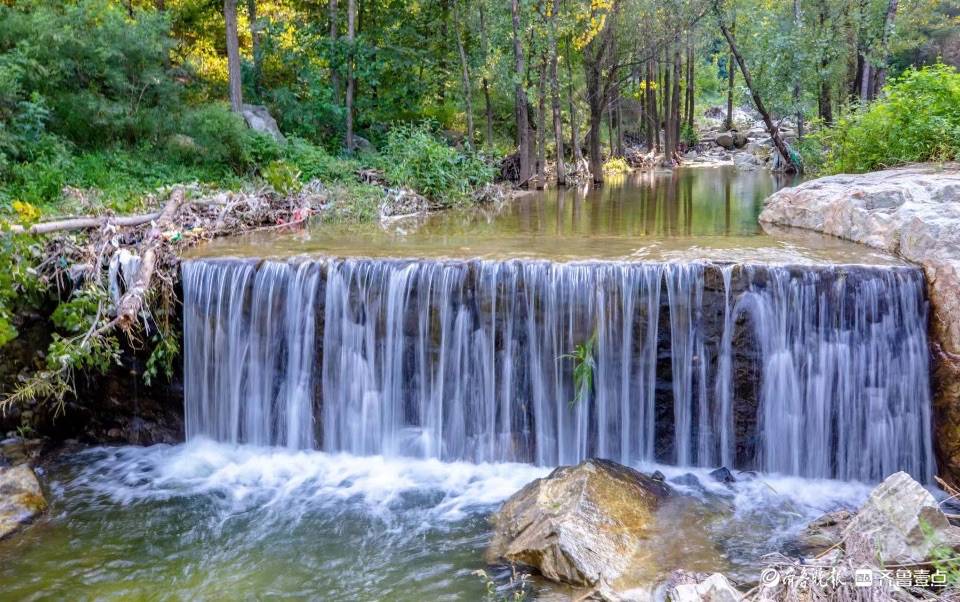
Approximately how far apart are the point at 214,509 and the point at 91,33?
1169 centimetres

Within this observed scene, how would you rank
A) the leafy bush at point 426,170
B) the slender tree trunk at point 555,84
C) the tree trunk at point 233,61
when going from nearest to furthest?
the leafy bush at point 426,170
the tree trunk at point 233,61
the slender tree trunk at point 555,84

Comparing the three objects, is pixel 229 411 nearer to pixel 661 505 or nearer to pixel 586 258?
pixel 586 258

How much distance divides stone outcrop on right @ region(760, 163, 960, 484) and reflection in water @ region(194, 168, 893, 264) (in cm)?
31

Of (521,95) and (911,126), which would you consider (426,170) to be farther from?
(911,126)

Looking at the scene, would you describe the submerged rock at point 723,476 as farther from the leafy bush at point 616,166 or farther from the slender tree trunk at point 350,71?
the leafy bush at point 616,166

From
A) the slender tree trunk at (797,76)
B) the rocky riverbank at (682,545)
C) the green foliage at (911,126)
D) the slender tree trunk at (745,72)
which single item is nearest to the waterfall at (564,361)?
the rocky riverbank at (682,545)

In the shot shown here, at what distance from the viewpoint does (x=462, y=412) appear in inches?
289

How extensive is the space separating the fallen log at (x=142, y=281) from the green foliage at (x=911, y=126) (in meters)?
9.99

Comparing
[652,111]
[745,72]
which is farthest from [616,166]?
[745,72]

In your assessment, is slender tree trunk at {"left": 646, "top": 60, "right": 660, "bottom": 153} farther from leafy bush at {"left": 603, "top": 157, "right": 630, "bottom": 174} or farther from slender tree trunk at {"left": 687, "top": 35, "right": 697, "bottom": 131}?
leafy bush at {"left": 603, "top": 157, "right": 630, "bottom": 174}

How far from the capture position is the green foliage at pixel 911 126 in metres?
10.0

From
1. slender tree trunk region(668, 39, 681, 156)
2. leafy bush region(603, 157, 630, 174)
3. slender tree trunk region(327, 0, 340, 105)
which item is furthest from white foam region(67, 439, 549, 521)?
slender tree trunk region(668, 39, 681, 156)

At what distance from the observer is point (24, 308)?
7797 mm

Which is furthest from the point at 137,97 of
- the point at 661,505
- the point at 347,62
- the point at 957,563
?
the point at 957,563
